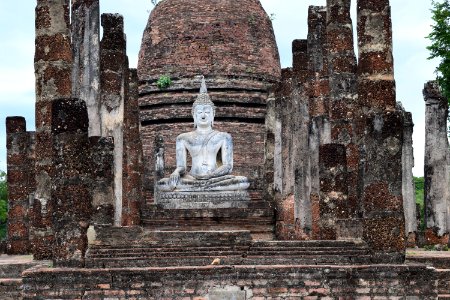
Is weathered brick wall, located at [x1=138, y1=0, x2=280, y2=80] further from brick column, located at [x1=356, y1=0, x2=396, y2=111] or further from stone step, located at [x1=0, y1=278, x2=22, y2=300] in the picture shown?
stone step, located at [x1=0, y1=278, x2=22, y2=300]

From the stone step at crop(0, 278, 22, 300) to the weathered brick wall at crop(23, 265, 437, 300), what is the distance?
96cm

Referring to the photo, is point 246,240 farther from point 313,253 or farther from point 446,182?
point 446,182

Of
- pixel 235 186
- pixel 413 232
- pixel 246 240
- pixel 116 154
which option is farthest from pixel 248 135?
pixel 246 240

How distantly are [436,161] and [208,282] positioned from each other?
836cm

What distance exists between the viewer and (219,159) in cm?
1711

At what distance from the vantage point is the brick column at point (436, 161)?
16067 mm

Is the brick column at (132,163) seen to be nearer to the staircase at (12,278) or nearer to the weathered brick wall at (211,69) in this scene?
the weathered brick wall at (211,69)

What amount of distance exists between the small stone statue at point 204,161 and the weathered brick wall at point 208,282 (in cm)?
757

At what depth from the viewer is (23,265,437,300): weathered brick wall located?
8820mm

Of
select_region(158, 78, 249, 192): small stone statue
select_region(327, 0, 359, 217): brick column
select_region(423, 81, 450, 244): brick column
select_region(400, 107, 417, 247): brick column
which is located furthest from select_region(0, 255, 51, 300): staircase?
select_region(423, 81, 450, 244): brick column

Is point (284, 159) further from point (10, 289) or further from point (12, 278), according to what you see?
point (10, 289)

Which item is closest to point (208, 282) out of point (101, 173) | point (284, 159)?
point (101, 173)

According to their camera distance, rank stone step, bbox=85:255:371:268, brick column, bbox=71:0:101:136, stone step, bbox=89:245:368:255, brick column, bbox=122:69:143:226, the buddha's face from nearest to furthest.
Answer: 1. stone step, bbox=85:255:371:268
2. stone step, bbox=89:245:368:255
3. brick column, bbox=71:0:101:136
4. brick column, bbox=122:69:143:226
5. the buddha's face

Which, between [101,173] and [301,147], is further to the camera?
[301,147]
